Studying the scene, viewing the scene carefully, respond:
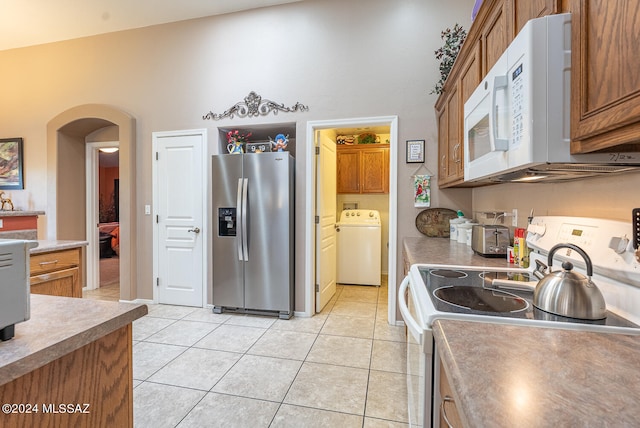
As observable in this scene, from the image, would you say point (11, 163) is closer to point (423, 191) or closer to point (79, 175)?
point (79, 175)

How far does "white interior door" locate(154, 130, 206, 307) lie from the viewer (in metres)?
3.49

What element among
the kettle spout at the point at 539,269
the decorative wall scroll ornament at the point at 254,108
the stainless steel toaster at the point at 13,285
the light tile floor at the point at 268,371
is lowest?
the light tile floor at the point at 268,371

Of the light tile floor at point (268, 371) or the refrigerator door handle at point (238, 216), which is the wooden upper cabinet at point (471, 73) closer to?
the light tile floor at point (268, 371)

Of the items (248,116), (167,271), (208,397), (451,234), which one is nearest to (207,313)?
(167,271)

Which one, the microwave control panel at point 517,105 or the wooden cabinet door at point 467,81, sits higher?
the wooden cabinet door at point 467,81

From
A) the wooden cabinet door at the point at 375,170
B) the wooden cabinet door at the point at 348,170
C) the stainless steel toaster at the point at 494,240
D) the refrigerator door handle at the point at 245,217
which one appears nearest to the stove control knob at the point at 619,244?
the stainless steel toaster at the point at 494,240

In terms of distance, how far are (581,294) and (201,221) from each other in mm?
3366

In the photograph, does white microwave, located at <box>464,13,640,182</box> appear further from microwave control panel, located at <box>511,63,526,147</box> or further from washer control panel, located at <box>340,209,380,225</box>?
washer control panel, located at <box>340,209,380,225</box>

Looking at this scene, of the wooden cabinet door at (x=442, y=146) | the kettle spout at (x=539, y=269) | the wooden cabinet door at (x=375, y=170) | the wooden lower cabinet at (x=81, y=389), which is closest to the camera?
the wooden lower cabinet at (x=81, y=389)

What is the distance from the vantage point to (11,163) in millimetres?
4094

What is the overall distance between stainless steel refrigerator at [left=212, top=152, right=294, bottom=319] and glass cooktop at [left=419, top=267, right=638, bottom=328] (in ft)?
6.09

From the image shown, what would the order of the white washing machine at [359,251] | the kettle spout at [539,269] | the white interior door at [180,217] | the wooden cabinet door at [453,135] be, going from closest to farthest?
1. the kettle spout at [539,269]
2. the wooden cabinet door at [453,135]
3. the white interior door at [180,217]
4. the white washing machine at [359,251]

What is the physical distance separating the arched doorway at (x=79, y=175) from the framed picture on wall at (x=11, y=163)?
1.69ft

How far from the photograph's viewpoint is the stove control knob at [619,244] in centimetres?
89
